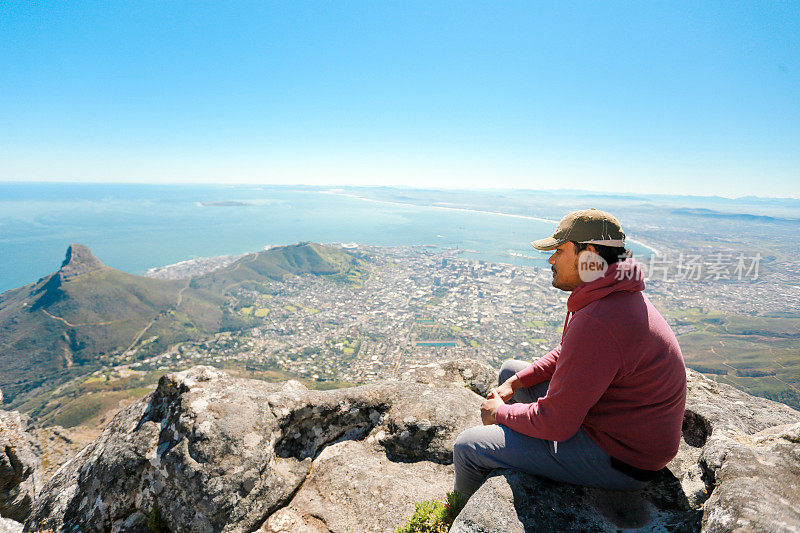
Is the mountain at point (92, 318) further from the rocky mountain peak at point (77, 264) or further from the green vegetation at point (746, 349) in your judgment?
the green vegetation at point (746, 349)

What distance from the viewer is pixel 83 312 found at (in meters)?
105

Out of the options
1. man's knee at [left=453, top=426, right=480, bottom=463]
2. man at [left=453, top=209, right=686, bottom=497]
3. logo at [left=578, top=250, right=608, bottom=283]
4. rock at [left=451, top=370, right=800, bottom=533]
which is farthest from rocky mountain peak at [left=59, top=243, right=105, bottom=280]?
logo at [left=578, top=250, right=608, bottom=283]

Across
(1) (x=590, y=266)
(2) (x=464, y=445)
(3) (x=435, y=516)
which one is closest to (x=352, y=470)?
(3) (x=435, y=516)

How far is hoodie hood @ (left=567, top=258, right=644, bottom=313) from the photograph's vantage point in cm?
308

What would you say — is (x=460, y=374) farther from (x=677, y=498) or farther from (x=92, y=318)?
(x=92, y=318)

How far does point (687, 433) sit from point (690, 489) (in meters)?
1.69

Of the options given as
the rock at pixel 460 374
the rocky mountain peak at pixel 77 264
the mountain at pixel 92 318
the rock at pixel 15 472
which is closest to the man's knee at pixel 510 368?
the rock at pixel 460 374

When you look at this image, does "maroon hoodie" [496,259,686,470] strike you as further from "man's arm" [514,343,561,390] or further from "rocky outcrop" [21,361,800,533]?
"man's arm" [514,343,561,390]

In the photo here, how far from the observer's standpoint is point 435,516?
165 inches

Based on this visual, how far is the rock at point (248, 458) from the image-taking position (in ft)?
15.5

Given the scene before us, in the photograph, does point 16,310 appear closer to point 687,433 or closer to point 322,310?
point 322,310

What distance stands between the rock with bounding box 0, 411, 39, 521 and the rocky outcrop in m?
0.25

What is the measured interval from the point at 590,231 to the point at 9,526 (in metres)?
9.54

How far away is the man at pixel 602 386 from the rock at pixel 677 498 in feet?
0.60
